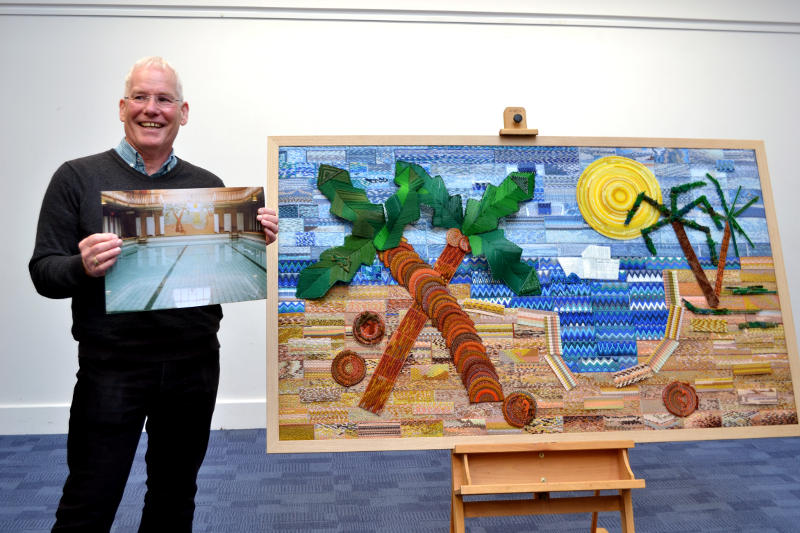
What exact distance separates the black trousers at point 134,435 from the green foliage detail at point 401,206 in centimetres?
60

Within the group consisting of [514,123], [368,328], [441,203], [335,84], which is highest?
[335,84]

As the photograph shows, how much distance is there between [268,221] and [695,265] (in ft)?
4.36

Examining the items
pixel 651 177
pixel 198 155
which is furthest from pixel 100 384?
pixel 198 155

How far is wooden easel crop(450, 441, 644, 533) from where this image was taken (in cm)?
155

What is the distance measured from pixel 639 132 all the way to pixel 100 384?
3.18 m

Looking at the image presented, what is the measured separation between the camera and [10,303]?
127 inches

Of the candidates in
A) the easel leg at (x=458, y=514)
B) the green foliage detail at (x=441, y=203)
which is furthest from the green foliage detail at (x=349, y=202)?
the easel leg at (x=458, y=514)

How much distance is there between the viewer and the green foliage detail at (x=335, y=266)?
173 cm

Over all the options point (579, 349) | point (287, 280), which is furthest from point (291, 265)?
point (579, 349)

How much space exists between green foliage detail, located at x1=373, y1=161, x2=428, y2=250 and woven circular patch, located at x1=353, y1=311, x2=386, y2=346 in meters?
0.20

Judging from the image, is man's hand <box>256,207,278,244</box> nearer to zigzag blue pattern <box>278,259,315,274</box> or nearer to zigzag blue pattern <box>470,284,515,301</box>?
zigzag blue pattern <box>278,259,315,274</box>

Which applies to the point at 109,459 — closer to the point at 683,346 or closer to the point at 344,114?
the point at 683,346

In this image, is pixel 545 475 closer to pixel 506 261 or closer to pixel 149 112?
pixel 506 261

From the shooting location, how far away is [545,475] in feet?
5.31
